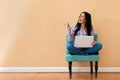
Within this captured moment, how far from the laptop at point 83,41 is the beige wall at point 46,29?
2.09 ft

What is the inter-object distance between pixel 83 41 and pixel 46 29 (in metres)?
0.93

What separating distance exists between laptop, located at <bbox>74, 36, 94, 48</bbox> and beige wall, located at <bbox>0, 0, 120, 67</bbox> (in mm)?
637

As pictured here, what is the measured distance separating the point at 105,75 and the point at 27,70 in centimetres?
153

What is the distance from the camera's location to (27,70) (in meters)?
4.71

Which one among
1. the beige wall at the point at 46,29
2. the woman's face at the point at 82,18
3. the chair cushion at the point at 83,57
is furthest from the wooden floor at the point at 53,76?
the woman's face at the point at 82,18

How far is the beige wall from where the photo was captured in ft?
15.0

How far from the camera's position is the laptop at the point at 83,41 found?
13.2ft

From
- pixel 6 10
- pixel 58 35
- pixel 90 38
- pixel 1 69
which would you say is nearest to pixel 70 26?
pixel 58 35

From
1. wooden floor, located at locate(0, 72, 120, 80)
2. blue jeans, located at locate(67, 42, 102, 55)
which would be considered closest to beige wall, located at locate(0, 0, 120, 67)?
wooden floor, located at locate(0, 72, 120, 80)

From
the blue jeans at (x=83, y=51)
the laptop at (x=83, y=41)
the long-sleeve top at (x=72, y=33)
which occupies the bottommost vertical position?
the blue jeans at (x=83, y=51)

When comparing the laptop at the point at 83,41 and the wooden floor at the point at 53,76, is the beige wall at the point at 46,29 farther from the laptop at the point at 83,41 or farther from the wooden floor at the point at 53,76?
the laptop at the point at 83,41

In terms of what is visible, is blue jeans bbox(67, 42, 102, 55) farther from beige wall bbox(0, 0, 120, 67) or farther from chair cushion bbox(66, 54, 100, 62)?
beige wall bbox(0, 0, 120, 67)

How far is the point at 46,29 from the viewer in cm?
465

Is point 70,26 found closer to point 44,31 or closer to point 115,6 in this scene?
point 44,31
